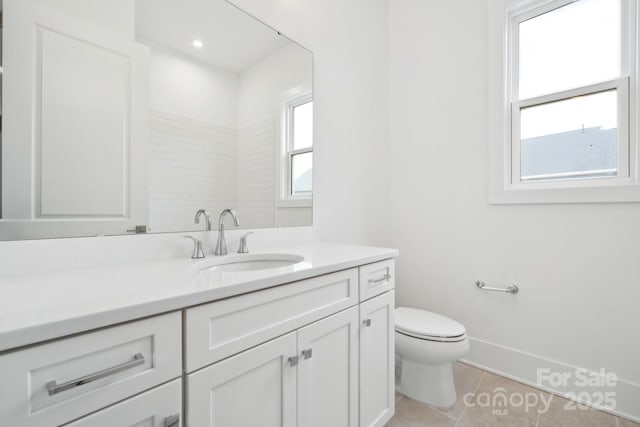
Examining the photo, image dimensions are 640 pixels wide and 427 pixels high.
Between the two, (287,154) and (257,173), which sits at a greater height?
(287,154)

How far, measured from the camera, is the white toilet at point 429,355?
1470mm

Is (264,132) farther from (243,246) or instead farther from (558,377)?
(558,377)

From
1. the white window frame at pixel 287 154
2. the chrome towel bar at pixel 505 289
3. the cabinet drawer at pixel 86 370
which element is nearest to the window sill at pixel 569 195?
the chrome towel bar at pixel 505 289

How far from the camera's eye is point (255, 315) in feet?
2.57

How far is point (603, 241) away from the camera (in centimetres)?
150

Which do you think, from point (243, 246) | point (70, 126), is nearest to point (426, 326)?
point (243, 246)

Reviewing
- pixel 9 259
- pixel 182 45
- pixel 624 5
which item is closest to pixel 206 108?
pixel 182 45

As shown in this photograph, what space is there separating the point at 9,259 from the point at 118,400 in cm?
60

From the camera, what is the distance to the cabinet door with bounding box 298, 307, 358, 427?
0.92 m

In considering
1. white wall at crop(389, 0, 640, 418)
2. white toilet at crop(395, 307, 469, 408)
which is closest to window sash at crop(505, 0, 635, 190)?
white wall at crop(389, 0, 640, 418)

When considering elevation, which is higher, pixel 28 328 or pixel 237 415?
pixel 28 328

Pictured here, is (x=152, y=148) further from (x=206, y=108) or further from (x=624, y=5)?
(x=624, y=5)

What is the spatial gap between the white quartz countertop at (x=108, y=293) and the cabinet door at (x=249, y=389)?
18 centimetres

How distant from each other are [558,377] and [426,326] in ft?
2.66
